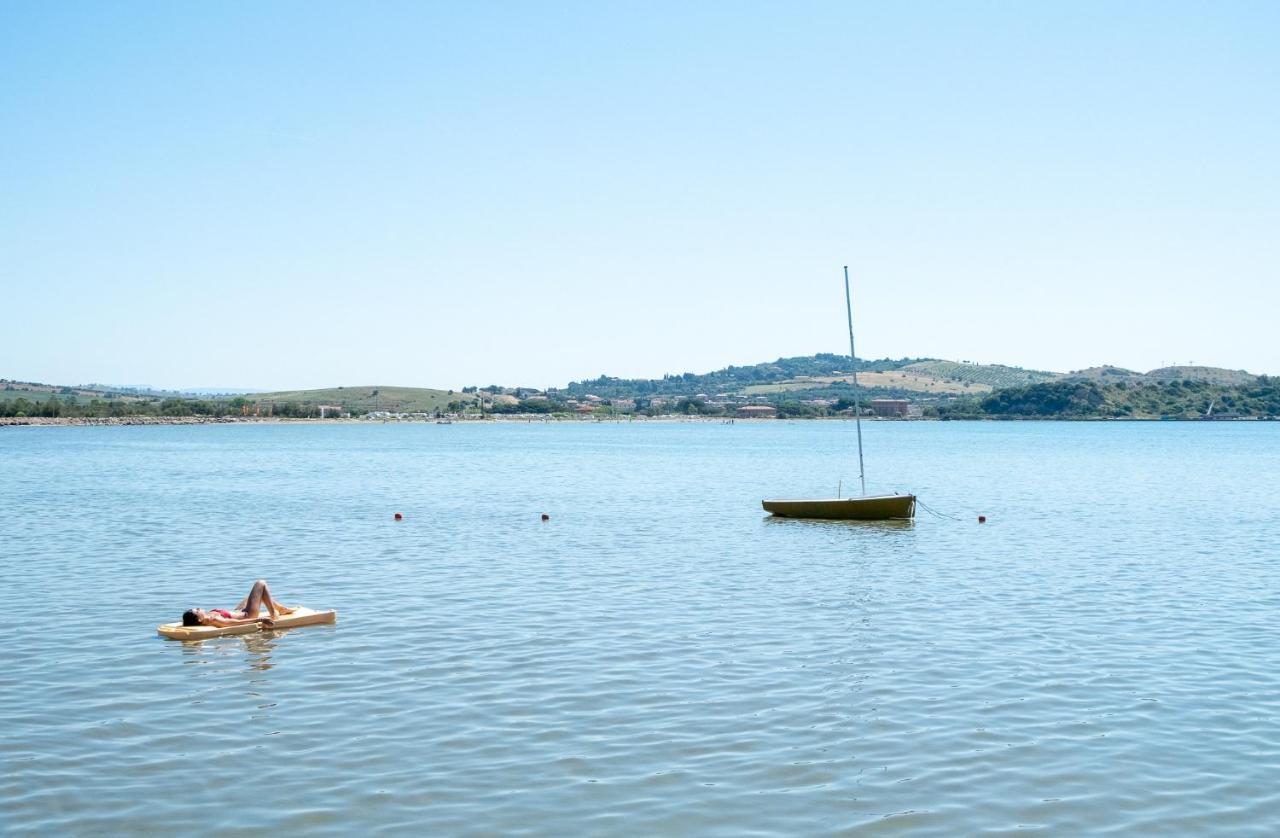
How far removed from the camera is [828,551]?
38156mm

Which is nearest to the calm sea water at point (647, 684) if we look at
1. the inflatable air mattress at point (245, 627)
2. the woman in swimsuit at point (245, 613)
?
the inflatable air mattress at point (245, 627)

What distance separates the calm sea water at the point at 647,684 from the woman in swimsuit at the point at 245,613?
1.87 ft

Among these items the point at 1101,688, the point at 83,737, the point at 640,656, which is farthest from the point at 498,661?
the point at 1101,688

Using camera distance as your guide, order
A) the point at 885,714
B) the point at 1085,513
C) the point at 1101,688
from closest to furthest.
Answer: the point at 885,714
the point at 1101,688
the point at 1085,513

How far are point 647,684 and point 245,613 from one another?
9.21 meters

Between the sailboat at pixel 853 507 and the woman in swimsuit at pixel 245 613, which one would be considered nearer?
the woman in swimsuit at pixel 245 613

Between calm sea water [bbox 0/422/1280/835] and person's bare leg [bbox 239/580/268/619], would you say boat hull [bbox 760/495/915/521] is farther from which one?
person's bare leg [bbox 239/580/268/619]

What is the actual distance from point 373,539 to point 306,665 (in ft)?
70.9

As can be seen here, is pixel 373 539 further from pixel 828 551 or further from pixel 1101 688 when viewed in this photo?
pixel 1101 688

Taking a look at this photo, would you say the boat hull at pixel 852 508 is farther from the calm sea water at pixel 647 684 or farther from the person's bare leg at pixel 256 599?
the person's bare leg at pixel 256 599

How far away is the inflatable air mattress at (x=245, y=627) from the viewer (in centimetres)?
2158

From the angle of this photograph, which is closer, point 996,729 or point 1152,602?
point 996,729

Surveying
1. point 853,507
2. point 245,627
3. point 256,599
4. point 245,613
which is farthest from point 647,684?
point 853,507

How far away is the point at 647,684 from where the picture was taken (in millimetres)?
18094
